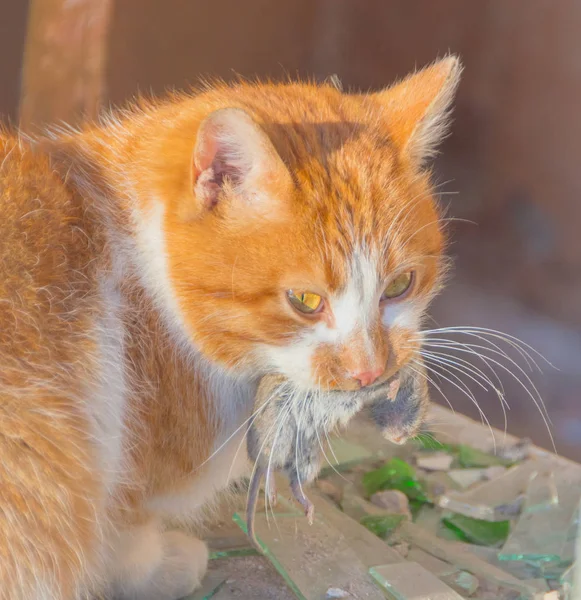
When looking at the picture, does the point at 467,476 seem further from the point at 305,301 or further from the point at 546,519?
the point at 305,301

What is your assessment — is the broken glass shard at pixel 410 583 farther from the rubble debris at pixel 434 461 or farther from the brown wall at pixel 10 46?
Answer: the brown wall at pixel 10 46

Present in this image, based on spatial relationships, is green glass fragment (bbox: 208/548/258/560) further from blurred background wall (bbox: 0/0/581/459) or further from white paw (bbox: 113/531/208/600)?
blurred background wall (bbox: 0/0/581/459)

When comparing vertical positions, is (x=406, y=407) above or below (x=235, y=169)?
below

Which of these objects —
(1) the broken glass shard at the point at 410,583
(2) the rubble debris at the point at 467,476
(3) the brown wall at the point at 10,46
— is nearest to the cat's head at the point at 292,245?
(1) the broken glass shard at the point at 410,583

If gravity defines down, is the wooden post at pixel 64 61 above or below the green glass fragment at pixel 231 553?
above

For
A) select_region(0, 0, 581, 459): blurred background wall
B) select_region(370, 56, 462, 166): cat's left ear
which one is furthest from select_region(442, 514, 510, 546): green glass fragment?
select_region(370, 56, 462, 166): cat's left ear

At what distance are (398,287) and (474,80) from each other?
31.9 inches

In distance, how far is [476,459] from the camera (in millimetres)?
1706

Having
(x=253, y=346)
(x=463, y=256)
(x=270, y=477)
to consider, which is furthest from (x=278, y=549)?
(x=463, y=256)

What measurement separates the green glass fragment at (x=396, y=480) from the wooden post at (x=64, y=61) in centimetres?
107

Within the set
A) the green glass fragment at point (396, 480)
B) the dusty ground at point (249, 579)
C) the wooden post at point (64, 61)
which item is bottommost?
the dusty ground at point (249, 579)

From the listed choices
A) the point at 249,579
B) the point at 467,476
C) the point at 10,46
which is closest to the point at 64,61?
the point at 10,46

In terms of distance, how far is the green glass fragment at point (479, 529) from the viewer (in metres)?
1.40

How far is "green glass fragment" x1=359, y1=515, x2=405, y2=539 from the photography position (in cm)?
139
